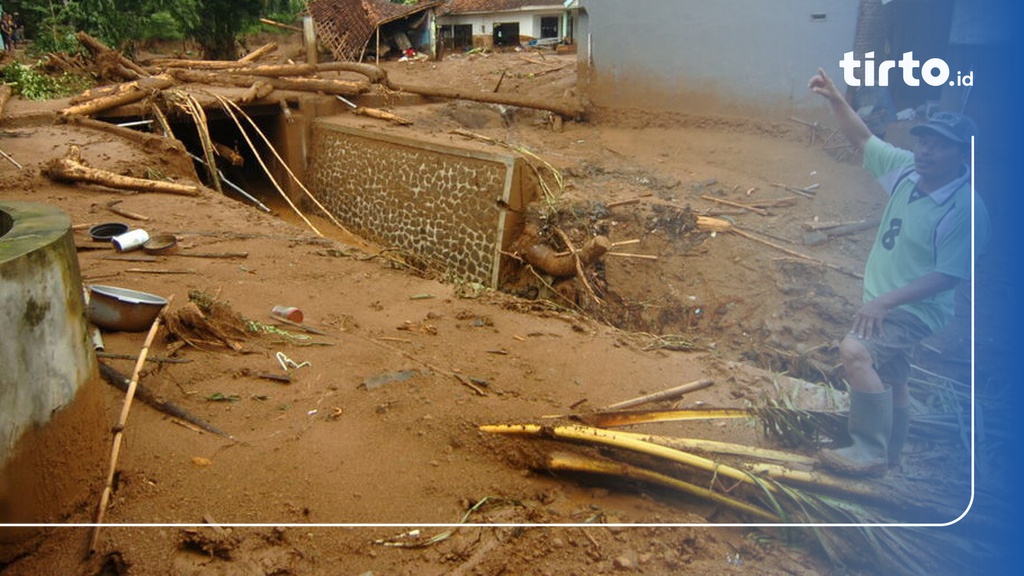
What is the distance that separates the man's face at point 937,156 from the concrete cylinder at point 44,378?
348 centimetres

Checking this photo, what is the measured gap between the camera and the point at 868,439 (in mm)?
3035

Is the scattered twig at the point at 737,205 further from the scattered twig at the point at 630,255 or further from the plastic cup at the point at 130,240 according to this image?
the plastic cup at the point at 130,240

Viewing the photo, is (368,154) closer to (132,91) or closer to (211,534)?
(132,91)

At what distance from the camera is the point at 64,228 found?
3158 mm

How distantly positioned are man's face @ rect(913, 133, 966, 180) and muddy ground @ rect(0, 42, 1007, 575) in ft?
1.66

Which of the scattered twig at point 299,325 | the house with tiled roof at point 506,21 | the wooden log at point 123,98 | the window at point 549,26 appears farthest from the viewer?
the window at point 549,26

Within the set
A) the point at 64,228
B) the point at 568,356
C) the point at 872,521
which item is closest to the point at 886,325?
the point at 872,521

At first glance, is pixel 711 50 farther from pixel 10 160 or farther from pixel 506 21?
pixel 506 21

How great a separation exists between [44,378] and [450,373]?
226 centimetres

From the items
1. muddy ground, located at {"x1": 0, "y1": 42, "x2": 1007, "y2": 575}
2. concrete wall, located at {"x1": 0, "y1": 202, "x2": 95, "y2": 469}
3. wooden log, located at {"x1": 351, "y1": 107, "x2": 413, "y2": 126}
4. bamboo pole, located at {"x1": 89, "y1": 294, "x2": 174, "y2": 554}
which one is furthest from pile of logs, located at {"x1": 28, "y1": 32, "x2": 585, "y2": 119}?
concrete wall, located at {"x1": 0, "y1": 202, "x2": 95, "y2": 469}

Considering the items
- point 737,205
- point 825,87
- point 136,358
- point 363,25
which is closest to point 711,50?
point 737,205

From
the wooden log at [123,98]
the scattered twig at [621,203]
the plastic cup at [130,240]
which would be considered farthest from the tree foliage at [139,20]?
the scattered twig at [621,203]

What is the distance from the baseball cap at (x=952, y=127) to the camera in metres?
2.70

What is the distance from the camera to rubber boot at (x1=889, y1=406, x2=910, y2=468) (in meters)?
2.96
